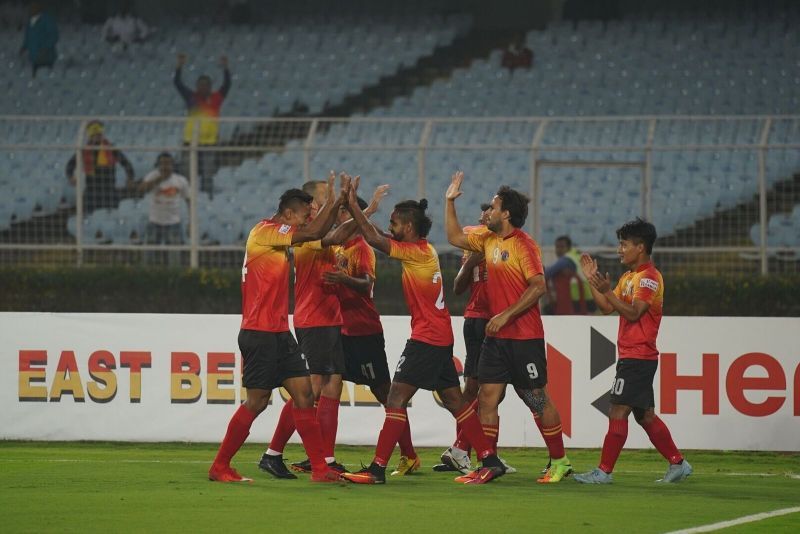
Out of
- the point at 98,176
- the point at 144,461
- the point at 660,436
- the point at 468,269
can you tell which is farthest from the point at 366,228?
the point at 98,176

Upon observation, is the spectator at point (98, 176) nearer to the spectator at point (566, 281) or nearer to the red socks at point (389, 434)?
the spectator at point (566, 281)

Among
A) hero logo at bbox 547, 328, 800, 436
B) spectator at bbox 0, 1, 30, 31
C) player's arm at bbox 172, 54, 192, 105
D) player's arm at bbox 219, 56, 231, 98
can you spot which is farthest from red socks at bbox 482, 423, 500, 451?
spectator at bbox 0, 1, 30, 31

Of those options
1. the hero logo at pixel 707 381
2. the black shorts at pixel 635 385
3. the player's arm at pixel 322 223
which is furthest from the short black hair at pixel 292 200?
the hero logo at pixel 707 381

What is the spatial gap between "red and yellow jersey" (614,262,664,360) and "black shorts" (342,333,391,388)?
1.90 metres

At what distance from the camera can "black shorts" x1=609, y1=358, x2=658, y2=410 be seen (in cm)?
999

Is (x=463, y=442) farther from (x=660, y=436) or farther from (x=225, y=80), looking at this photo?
(x=225, y=80)

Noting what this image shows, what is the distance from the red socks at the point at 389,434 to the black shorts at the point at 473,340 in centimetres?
140

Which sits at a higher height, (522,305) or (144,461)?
(522,305)

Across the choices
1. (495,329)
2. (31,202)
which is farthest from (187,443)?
(31,202)

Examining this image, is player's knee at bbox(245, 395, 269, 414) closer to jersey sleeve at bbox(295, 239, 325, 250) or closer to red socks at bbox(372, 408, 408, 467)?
red socks at bbox(372, 408, 408, 467)

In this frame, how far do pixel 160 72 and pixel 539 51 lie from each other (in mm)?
8161

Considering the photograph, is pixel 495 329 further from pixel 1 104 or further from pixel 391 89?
pixel 1 104

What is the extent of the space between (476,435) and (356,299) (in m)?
1.50

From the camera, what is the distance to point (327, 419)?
407 inches
